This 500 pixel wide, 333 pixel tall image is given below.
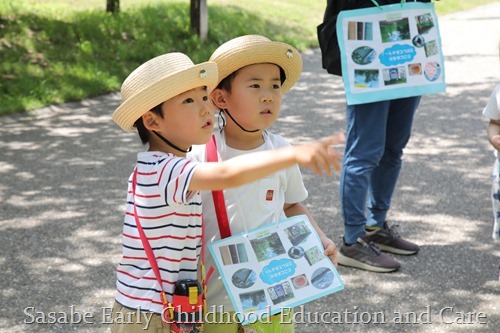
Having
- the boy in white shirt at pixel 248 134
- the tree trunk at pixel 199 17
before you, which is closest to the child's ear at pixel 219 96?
the boy in white shirt at pixel 248 134

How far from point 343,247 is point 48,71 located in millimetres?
6192

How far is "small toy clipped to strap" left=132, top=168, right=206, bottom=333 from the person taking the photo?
98.2 inches

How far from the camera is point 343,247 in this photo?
4.78m

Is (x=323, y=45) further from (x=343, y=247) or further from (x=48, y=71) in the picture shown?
(x=48, y=71)

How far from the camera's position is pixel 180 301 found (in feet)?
8.18

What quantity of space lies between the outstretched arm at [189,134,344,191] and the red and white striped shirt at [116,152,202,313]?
0.36 feet

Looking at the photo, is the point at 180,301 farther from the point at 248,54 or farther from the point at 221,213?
the point at 248,54

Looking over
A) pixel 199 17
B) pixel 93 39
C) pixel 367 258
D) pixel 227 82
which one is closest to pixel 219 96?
pixel 227 82

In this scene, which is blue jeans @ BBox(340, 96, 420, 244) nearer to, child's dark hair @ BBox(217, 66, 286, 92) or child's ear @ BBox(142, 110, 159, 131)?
child's dark hair @ BBox(217, 66, 286, 92)

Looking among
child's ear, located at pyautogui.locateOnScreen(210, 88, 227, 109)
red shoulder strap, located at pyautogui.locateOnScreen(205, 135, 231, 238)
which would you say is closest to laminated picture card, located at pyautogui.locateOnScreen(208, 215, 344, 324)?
red shoulder strap, located at pyautogui.locateOnScreen(205, 135, 231, 238)

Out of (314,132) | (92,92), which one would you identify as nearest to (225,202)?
(314,132)

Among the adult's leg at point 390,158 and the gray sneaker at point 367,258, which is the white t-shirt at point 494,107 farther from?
the gray sneaker at point 367,258

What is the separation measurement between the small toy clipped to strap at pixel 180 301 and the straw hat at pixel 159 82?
20 centimetres

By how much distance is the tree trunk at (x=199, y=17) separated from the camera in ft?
41.5
